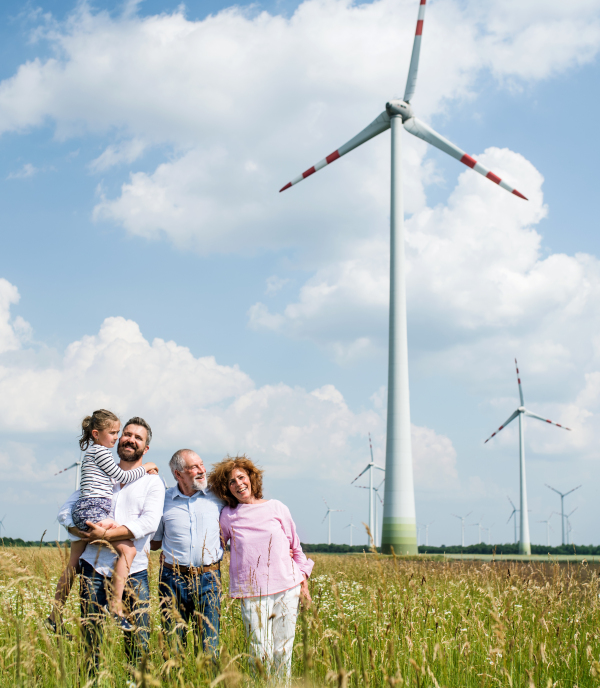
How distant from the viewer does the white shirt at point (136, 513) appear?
532 cm

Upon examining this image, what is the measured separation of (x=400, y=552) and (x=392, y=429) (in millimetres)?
5744

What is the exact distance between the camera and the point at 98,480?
5.43m

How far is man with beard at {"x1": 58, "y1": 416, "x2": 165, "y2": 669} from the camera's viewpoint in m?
5.14

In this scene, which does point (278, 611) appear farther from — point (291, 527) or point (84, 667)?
point (84, 667)

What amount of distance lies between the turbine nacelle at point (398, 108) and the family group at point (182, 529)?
3255 cm

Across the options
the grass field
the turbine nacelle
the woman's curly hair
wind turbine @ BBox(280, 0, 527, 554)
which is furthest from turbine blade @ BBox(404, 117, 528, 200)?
the woman's curly hair

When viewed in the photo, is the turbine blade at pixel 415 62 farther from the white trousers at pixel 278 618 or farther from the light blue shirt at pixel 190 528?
the white trousers at pixel 278 618

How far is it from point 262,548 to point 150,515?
1048 millimetres

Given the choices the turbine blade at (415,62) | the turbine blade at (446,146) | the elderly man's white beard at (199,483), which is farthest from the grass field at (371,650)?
the turbine blade at (415,62)

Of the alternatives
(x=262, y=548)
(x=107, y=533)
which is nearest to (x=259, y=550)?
(x=262, y=548)

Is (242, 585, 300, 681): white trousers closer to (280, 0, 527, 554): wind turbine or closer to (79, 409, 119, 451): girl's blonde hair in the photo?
(79, 409, 119, 451): girl's blonde hair

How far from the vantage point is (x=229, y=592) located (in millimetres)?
5168

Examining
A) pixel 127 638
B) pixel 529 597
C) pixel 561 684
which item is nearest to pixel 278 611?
pixel 127 638

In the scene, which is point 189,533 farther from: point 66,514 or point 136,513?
point 66,514
